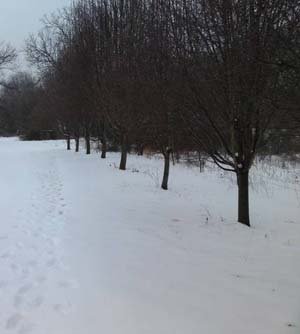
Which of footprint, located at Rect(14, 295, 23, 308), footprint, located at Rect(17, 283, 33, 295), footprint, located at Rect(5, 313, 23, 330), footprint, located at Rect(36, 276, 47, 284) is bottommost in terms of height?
footprint, located at Rect(5, 313, 23, 330)

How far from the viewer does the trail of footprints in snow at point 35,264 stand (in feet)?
12.8

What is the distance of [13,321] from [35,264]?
150 cm

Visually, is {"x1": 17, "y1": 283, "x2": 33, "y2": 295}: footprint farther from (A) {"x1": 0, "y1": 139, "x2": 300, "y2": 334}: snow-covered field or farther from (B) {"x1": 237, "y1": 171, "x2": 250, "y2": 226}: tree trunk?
(B) {"x1": 237, "y1": 171, "x2": 250, "y2": 226}: tree trunk

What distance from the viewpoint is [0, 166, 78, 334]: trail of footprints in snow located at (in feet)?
12.8

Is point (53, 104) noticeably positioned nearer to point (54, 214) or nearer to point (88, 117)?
point (88, 117)

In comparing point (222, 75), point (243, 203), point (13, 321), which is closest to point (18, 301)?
point (13, 321)

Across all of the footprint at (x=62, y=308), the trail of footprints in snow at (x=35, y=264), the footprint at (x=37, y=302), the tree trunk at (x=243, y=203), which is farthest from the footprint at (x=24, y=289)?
the tree trunk at (x=243, y=203)

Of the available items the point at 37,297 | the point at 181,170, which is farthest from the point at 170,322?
the point at 181,170

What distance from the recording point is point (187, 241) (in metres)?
6.88

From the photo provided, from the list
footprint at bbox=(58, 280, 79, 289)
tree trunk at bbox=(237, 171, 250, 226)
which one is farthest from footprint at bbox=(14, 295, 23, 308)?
tree trunk at bbox=(237, 171, 250, 226)

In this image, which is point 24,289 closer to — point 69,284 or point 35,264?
point 69,284

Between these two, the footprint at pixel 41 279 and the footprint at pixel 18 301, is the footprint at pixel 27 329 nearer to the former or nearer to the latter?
the footprint at pixel 18 301

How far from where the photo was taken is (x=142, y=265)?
5.39 metres

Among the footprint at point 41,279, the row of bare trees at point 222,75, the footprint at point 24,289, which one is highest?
the row of bare trees at point 222,75
